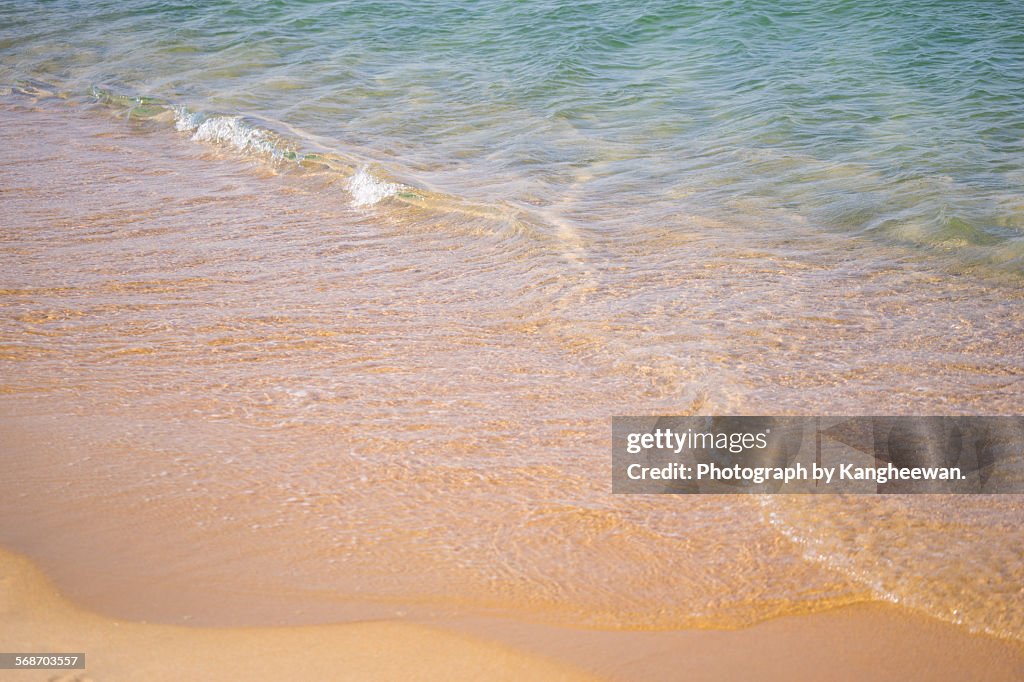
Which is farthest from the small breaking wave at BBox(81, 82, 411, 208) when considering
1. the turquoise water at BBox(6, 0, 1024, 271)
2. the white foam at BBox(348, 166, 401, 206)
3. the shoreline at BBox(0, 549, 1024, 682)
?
the shoreline at BBox(0, 549, 1024, 682)

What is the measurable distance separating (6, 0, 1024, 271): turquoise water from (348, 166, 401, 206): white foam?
28 cm

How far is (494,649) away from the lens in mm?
2355

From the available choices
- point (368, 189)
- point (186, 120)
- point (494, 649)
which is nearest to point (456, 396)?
point (494, 649)

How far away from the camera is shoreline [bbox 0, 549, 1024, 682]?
2242 millimetres

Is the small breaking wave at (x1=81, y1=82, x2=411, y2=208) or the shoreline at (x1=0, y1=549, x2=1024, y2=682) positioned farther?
the small breaking wave at (x1=81, y1=82, x2=411, y2=208)

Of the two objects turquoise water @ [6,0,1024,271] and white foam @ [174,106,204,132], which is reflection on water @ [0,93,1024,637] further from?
white foam @ [174,106,204,132]

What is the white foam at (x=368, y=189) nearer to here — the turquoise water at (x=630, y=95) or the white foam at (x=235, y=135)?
the turquoise water at (x=630, y=95)

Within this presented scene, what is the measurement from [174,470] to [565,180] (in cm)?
460

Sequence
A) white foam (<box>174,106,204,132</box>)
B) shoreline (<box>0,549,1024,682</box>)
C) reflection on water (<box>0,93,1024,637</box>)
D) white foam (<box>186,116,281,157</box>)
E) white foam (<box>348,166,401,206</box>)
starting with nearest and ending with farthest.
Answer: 1. shoreline (<box>0,549,1024,682</box>)
2. reflection on water (<box>0,93,1024,637</box>)
3. white foam (<box>348,166,401,206</box>)
4. white foam (<box>186,116,281,157</box>)
5. white foam (<box>174,106,204,132</box>)

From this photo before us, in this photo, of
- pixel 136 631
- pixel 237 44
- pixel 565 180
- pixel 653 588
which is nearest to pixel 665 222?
pixel 565 180

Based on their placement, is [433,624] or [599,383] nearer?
[433,624]

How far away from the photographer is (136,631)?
2.33m

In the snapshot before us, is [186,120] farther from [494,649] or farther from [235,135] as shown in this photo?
[494,649]

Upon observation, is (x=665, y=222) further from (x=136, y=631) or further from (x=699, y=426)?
(x=136, y=631)
